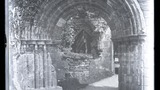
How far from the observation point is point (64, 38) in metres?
5.78

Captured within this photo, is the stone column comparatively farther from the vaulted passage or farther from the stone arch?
the stone arch

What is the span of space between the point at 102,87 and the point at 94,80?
0.29m

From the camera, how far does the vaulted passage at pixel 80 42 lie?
5.66 m

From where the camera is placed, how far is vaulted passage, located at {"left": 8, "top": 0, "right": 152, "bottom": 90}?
566cm

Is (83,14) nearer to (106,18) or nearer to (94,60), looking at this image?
(106,18)

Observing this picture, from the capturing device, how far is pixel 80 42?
5.77 metres

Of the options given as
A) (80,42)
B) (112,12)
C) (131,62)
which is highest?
(112,12)

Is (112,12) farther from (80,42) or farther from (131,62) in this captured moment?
(131,62)

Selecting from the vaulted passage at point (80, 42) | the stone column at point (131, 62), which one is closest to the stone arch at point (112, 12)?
the vaulted passage at point (80, 42)

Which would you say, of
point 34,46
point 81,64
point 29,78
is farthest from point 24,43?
point 81,64

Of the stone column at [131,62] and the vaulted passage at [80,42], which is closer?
the stone column at [131,62]

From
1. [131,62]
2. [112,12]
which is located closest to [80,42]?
[112,12]

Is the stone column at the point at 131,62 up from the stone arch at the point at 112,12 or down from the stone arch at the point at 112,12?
down

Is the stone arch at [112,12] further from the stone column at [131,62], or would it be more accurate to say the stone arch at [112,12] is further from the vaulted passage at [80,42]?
the stone column at [131,62]
